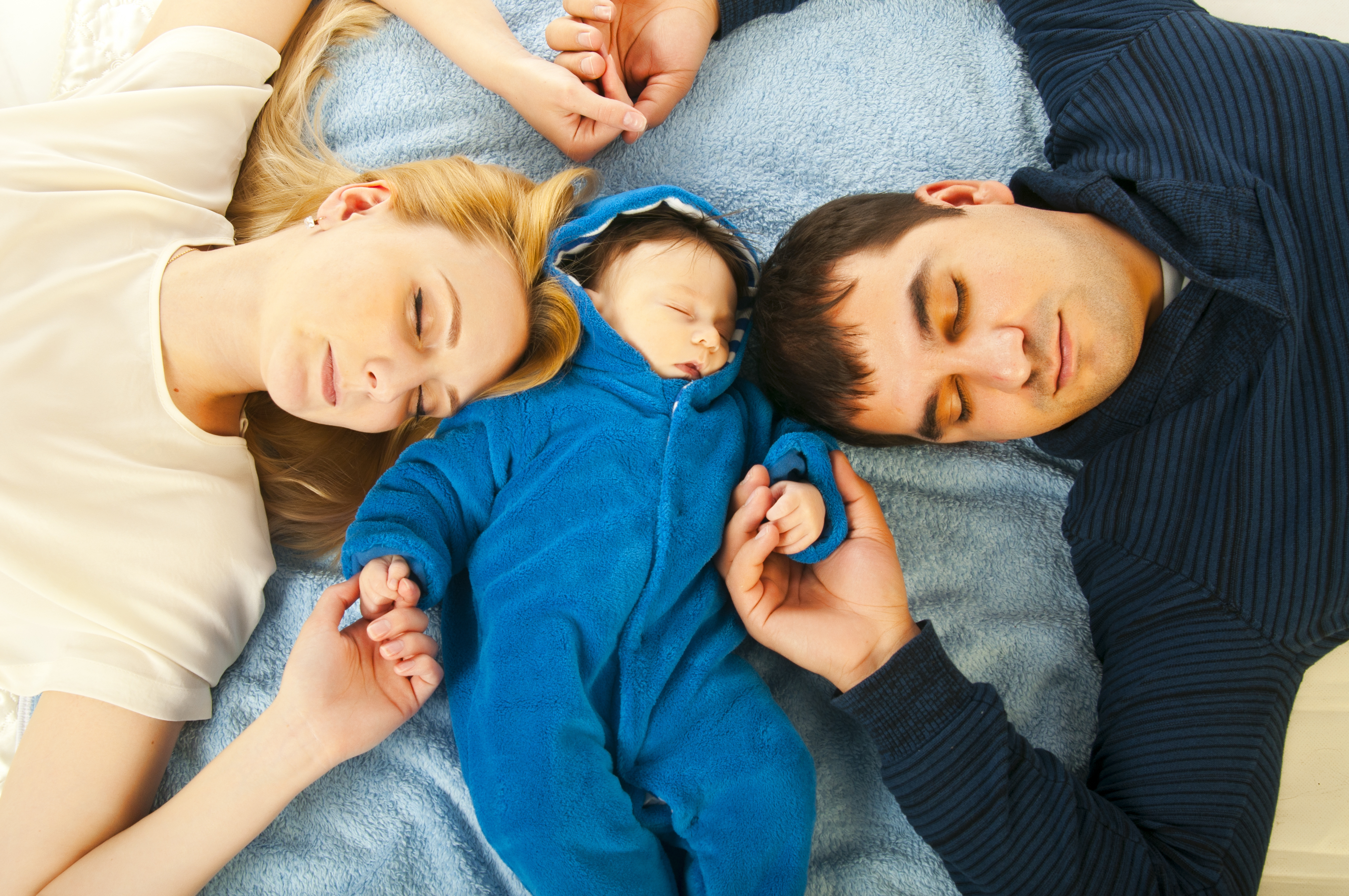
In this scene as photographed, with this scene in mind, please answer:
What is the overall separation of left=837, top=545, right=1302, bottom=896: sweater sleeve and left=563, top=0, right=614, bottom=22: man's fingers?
116 cm

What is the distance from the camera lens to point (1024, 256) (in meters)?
1.19

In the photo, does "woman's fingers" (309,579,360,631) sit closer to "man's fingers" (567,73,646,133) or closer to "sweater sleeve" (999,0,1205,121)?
"man's fingers" (567,73,646,133)

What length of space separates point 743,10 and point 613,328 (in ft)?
2.57

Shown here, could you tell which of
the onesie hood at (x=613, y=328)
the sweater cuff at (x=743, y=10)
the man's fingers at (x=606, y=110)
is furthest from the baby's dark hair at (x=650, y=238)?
the sweater cuff at (x=743, y=10)

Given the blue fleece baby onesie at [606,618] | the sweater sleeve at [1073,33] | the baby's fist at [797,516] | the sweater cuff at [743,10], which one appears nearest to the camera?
the blue fleece baby onesie at [606,618]

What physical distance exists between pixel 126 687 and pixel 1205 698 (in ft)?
5.30

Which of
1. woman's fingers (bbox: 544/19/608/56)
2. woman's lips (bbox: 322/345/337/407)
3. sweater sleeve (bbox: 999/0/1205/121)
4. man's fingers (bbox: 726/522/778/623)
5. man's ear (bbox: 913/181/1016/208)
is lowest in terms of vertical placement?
man's fingers (bbox: 726/522/778/623)

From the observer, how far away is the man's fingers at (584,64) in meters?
1.37

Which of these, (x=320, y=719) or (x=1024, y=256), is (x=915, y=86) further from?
(x=320, y=719)

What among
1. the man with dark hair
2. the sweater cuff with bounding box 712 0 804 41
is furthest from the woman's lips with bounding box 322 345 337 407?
the sweater cuff with bounding box 712 0 804 41

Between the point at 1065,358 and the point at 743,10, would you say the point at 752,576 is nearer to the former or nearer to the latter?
the point at 1065,358

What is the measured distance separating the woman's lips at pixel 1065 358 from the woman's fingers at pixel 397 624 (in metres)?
1.01

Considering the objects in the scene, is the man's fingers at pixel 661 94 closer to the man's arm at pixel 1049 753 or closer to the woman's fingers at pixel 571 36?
the woman's fingers at pixel 571 36

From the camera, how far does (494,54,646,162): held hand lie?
1.37 metres
